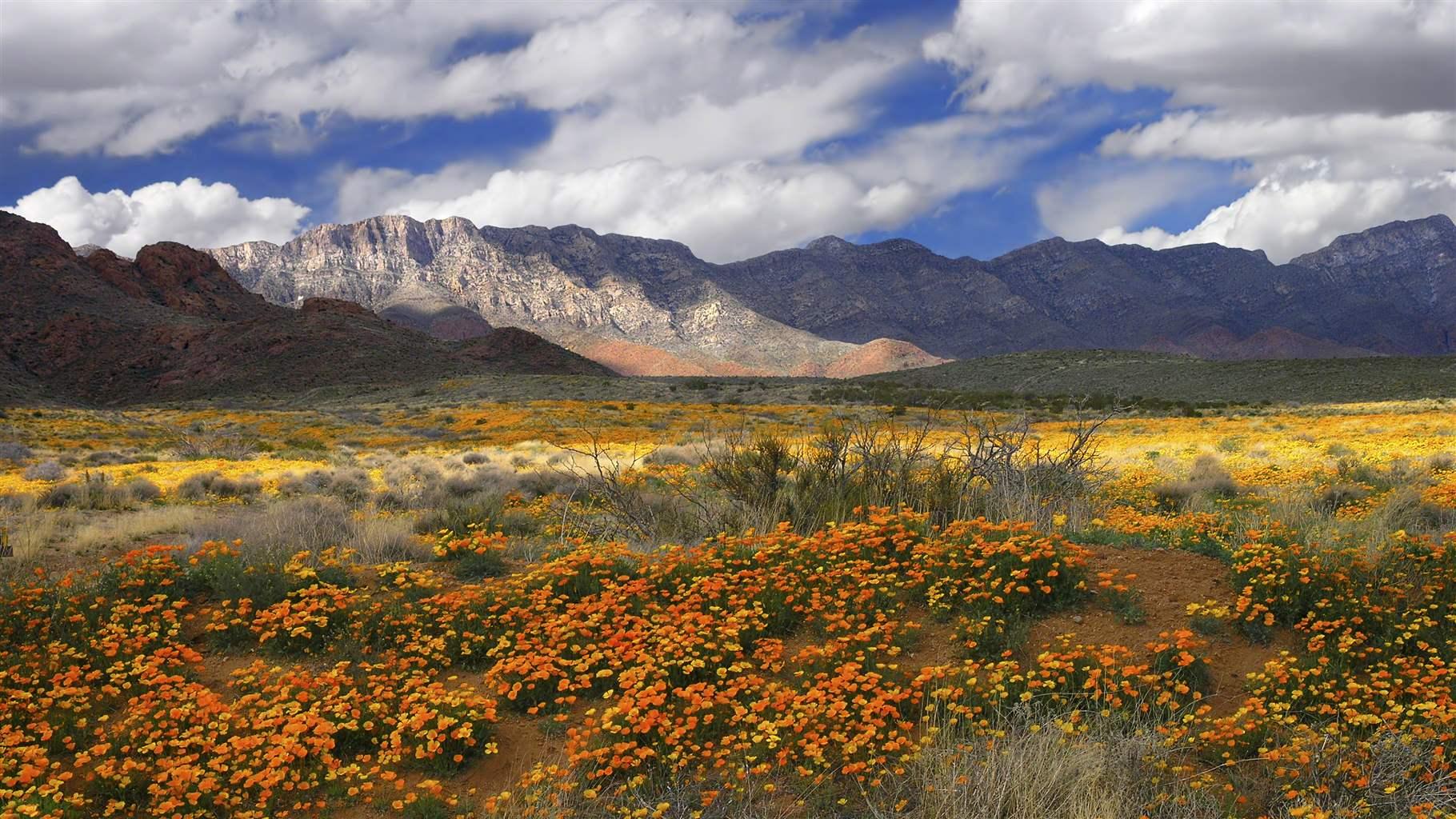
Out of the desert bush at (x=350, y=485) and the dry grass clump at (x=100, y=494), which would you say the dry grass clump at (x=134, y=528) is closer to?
the dry grass clump at (x=100, y=494)

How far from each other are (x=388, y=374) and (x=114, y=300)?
1546 inches

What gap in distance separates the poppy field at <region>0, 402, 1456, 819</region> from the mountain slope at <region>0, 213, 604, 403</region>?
8211 centimetres

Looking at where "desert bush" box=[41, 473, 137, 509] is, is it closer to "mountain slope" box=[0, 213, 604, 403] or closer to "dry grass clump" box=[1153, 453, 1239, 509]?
"dry grass clump" box=[1153, 453, 1239, 509]

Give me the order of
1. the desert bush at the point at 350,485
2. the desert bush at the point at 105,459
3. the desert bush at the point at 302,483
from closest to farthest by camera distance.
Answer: the desert bush at the point at 350,485
the desert bush at the point at 302,483
the desert bush at the point at 105,459

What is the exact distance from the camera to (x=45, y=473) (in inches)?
761

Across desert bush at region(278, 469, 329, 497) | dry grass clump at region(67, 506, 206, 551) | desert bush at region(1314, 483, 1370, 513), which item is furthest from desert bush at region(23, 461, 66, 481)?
desert bush at region(1314, 483, 1370, 513)

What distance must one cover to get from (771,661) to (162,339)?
106 m

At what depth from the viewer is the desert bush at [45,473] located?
750 inches

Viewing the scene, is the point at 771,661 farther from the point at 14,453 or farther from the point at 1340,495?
the point at 14,453

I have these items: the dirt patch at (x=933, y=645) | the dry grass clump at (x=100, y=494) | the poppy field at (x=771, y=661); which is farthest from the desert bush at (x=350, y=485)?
the dirt patch at (x=933, y=645)

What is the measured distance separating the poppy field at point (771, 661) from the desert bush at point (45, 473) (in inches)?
377

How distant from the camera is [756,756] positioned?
520 centimetres

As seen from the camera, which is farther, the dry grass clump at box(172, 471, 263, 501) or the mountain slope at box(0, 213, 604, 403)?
the mountain slope at box(0, 213, 604, 403)

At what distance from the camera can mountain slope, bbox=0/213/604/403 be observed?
281 ft
